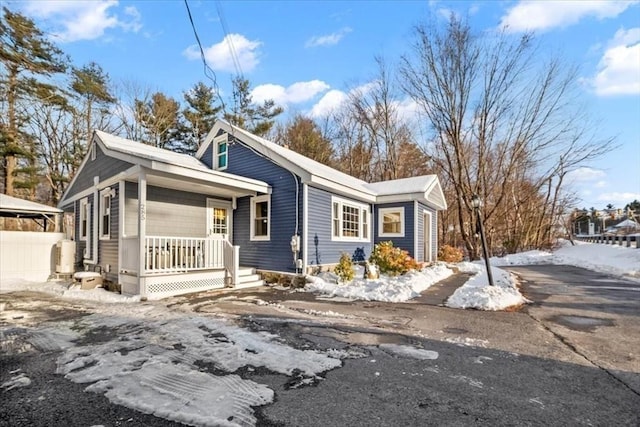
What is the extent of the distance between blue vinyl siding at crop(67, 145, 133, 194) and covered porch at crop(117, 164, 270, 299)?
126 centimetres

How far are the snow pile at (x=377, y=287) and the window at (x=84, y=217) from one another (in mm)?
8024

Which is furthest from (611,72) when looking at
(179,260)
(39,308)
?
(39,308)

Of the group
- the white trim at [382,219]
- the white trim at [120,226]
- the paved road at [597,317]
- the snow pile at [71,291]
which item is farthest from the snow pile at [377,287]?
the white trim at [120,226]

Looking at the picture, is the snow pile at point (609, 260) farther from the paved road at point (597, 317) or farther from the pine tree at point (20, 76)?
Result: the pine tree at point (20, 76)

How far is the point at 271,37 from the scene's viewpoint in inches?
298

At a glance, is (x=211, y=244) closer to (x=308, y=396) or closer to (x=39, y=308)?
(x=39, y=308)

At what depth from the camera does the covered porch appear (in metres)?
7.54

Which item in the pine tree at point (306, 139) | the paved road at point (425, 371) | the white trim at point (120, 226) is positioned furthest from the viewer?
the pine tree at point (306, 139)

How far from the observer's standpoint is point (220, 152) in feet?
39.8

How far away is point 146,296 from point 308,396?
5.93m

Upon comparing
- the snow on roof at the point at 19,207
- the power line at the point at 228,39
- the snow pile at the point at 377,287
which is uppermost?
the power line at the point at 228,39

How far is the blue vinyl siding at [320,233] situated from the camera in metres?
9.67

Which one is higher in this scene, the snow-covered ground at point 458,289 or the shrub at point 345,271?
the shrub at point 345,271

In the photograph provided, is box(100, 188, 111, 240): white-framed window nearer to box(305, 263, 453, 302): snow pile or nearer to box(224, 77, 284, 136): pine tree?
box(305, 263, 453, 302): snow pile
